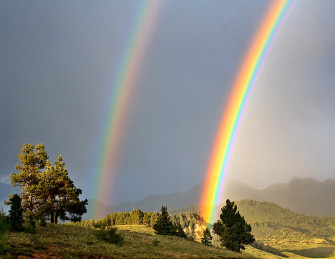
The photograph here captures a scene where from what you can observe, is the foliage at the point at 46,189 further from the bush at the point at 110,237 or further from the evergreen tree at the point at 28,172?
the bush at the point at 110,237

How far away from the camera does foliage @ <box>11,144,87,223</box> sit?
151ft

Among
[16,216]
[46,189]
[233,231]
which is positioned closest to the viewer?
[16,216]

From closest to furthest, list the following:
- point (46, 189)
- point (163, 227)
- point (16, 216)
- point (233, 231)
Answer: point (16, 216)
point (46, 189)
point (233, 231)
point (163, 227)

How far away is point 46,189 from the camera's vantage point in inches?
1769

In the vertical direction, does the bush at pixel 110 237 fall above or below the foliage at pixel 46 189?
below

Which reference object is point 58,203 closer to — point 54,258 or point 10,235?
point 10,235

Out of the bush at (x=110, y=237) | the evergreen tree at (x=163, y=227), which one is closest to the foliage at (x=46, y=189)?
the bush at (x=110, y=237)

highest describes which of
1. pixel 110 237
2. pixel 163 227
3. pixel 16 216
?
pixel 16 216

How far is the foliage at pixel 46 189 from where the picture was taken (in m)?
45.9

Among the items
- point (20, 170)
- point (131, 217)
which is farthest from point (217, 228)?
point (131, 217)

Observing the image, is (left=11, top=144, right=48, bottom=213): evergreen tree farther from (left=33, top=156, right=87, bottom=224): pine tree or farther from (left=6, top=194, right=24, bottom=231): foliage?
(left=6, top=194, right=24, bottom=231): foliage

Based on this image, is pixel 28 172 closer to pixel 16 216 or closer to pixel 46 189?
pixel 46 189

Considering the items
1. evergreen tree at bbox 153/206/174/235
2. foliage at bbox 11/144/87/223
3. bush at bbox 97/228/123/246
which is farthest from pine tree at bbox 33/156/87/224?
evergreen tree at bbox 153/206/174/235

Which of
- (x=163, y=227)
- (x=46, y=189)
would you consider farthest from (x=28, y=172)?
(x=163, y=227)
